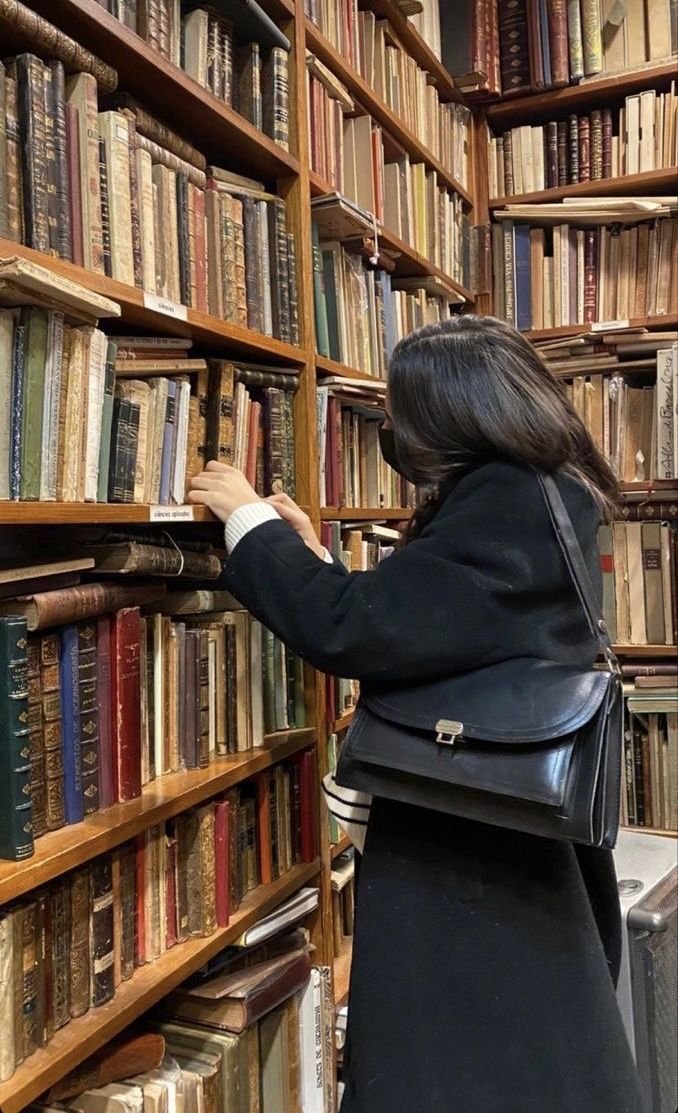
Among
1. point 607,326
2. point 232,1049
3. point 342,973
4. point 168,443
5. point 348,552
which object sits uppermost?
point 607,326

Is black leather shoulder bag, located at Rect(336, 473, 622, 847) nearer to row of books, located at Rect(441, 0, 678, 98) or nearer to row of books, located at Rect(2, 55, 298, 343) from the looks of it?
row of books, located at Rect(2, 55, 298, 343)

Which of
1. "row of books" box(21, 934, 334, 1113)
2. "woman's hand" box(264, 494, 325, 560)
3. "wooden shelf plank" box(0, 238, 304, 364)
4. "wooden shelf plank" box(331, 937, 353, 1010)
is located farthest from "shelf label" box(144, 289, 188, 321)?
"wooden shelf plank" box(331, 937, 353, 1010)

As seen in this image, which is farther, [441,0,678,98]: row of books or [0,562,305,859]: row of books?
[441,0,678,98]: row of books

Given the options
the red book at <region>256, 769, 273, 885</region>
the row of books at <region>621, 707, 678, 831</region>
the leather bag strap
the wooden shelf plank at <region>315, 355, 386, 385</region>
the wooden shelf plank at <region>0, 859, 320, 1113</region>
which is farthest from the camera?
the row of books at <region>621, 707, 678, 831</region>

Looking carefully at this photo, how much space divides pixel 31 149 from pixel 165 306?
232 millimetres

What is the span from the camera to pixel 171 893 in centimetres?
112

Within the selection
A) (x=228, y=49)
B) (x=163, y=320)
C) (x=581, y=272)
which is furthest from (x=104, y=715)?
(x=581, y=272)

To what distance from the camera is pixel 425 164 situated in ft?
6.93

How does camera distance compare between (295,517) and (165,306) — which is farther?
(295,517)

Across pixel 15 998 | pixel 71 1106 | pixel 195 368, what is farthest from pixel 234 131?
pixel 71 1106

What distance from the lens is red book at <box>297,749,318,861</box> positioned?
1397 mm

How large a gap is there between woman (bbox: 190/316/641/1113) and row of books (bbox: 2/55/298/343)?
0.38 metres

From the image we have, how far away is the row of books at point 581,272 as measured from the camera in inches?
90.2

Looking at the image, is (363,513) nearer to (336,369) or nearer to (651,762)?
(336,369)
